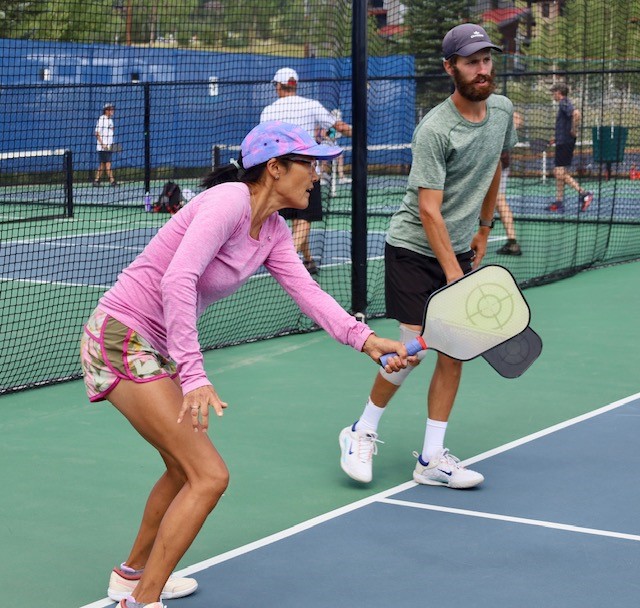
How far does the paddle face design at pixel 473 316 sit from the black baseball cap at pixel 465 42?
1.36m

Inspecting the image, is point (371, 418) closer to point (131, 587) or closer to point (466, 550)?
point (466, 550)

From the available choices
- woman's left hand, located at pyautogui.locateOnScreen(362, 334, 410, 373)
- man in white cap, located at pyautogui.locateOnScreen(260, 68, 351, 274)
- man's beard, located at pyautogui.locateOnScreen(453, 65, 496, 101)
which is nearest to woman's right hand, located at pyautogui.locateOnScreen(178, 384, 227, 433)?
woman's left hand, located at pyautogui.locateOnScreen(362, 334, 410, 373)

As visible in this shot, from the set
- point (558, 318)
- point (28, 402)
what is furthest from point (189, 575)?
→ point (558, 318)

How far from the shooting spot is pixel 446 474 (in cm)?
560

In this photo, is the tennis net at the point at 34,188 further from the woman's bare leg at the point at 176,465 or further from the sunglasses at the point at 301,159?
the woman's bare leg at the point at 176,465

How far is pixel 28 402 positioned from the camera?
7230 mm

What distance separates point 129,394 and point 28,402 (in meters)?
3.45

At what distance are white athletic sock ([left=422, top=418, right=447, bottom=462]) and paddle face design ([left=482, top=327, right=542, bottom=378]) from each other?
509 millimetres

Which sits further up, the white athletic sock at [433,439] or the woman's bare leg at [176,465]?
the woman's bare leg at [176,465]

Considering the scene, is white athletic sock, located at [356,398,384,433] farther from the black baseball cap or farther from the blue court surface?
the black baseball cap

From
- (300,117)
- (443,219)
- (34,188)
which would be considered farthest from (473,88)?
(34,188)

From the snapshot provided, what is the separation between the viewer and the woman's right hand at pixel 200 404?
3711 mm

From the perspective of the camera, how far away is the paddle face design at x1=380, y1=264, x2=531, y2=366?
14.8 ft

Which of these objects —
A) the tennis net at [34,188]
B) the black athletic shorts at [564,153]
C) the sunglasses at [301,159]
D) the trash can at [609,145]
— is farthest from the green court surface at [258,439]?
the tennis net at [34,188]
